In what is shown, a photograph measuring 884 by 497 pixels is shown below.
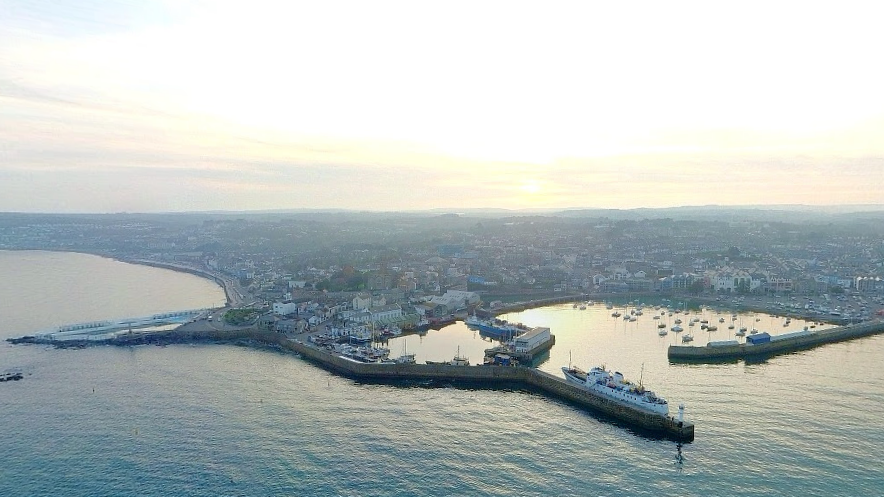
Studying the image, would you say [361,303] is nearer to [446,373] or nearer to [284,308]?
[284,308]

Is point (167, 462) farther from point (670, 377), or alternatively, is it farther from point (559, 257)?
point (559, 257)

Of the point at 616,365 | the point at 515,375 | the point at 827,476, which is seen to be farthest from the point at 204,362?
the point at 827,476

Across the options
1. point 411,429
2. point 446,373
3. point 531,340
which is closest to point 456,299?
point 531,340

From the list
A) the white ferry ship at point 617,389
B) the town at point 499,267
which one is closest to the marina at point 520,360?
the white ferry ship at point 617,389

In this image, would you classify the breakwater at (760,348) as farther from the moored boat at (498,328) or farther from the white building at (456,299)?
the white building at (456,299)

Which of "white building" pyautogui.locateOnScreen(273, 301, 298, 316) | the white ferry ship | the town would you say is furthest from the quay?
"white building" pyautogui.locateOnScreen(273, 301, 298, 316)
